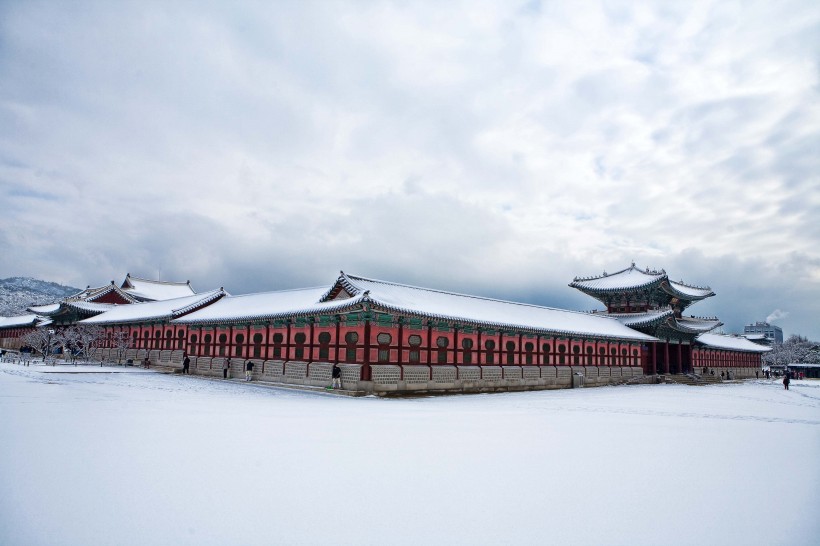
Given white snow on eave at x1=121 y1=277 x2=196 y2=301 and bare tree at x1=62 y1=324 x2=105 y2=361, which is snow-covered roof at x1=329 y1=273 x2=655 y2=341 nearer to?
bare tree at x1=62 y1=324 x2=105 y2=361

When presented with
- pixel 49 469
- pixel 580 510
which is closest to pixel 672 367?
pixel 580 510

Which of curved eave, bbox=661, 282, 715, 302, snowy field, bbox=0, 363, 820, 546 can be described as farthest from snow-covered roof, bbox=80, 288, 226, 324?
curved eave, bbox=661, 282, 715, 302

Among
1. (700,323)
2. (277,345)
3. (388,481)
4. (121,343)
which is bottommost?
(388,481)

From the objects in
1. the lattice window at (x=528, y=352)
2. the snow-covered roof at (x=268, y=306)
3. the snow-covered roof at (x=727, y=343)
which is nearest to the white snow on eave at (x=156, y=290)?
the snow-covered roof at (x=268, y=306)

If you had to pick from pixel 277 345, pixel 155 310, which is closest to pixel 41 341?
pixel 155 310

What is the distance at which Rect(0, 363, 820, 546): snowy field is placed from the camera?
6.34 meters

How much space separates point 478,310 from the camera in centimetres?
3569

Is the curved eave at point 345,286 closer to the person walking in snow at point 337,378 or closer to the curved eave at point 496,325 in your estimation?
the curved eave at point 496,325

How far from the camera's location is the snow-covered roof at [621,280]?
2117 inches

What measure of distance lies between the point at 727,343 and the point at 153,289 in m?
83.6

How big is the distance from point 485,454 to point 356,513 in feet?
15.2

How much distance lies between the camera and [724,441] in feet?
44.1

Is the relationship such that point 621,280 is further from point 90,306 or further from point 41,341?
point 41,341

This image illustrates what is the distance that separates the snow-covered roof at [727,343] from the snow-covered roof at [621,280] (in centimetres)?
1239
